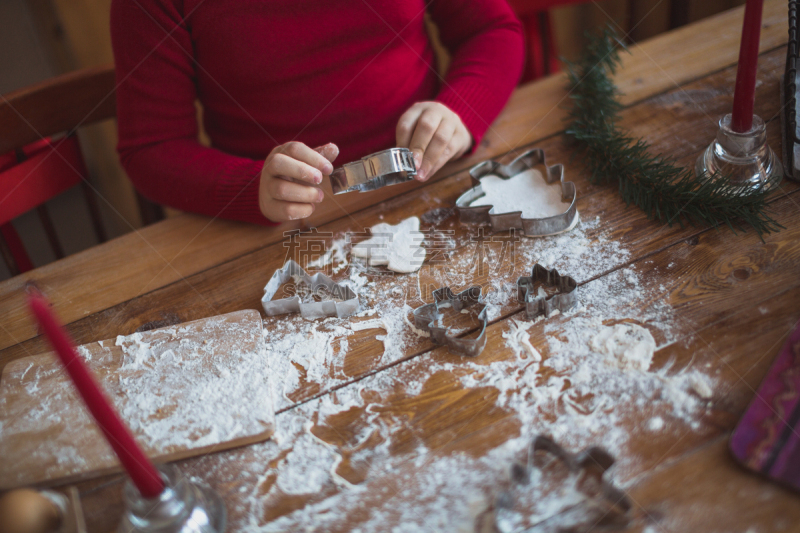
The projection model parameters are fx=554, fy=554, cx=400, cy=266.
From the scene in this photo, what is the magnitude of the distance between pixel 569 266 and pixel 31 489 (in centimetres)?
70

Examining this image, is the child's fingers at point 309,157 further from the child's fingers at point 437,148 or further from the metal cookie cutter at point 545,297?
the metal cookie cutter at point 545,297

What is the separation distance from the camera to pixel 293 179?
90 centimetres

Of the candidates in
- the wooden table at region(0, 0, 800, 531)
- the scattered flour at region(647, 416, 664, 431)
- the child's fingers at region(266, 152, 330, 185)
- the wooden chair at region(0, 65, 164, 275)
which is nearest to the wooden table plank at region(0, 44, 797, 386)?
the wooden table at region(0, 0, 800, 531)

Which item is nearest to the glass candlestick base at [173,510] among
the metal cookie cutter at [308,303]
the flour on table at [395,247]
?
the metal cookie cutter at [308,303]

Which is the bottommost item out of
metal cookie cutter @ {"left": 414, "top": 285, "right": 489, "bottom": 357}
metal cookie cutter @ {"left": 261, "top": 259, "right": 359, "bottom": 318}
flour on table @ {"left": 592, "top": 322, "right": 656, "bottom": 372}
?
flour on table @ {"left": 592, "top": 322, "right": 656, "bottom": 372}

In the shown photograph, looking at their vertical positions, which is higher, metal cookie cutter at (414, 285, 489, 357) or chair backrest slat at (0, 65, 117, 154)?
chair backrest slat at (0, 65, 117, 154)

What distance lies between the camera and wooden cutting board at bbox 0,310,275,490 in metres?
0.63

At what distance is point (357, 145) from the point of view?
114 cm

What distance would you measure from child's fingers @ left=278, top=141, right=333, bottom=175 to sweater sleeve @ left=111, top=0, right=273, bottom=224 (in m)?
0.10

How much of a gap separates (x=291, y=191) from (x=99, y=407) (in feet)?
1.61

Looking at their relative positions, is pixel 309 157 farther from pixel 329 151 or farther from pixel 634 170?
pixel 634 170

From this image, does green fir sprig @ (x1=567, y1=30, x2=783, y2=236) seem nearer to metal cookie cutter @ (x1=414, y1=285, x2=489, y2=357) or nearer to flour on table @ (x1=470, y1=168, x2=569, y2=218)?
flour on table @ (x1=470, y1=168, x2=569, y2=218)

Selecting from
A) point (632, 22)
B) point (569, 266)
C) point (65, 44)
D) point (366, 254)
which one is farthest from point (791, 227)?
point (65, 44)

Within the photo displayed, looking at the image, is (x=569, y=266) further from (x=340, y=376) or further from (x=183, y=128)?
(x=183, y=128)
